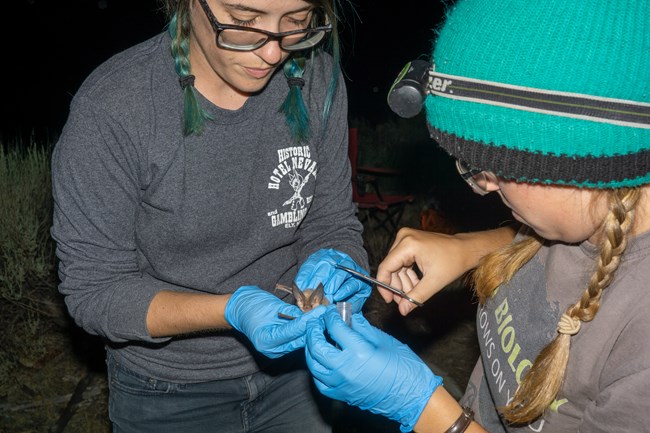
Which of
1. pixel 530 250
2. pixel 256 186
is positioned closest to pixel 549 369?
pixel 530 250

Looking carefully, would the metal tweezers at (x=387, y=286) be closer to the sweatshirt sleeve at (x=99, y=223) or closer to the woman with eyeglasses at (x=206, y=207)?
the woman with eyeglasses at (x=206, y=207)

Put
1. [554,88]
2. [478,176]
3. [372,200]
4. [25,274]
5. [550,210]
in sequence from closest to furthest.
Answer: [554,88], [550,210], [478,176], [25,274], [372,200]

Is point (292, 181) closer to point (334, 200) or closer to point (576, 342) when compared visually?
point (334, 200)

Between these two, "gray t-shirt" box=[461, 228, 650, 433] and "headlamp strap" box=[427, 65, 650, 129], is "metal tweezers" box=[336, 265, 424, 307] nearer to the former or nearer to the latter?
"gray t-shirt" box=[461, 228, 650, 433]

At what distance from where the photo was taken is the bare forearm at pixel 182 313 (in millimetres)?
2049

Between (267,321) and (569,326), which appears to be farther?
(267,321)

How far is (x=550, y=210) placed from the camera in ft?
5.28

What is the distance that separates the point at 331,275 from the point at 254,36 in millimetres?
887

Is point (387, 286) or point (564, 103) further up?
point (564, 103)

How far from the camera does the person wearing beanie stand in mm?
1381

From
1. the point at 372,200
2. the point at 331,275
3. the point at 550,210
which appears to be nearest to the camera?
the point at 550,210

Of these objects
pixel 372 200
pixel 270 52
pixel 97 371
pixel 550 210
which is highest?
pixel 270 52

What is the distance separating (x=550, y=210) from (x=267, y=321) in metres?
0.91

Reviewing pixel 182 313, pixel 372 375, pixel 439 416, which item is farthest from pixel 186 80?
pixel 439 416
